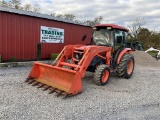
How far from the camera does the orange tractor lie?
550 centimetres

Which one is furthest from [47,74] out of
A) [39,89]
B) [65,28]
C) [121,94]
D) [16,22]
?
[65,28]

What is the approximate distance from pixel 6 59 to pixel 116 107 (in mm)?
7194

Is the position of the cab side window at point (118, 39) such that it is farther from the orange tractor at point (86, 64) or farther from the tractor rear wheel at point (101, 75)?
the tractor rear wheel at point (101, 75)

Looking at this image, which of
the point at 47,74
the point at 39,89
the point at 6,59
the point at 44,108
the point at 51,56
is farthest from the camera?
the point at 51,56

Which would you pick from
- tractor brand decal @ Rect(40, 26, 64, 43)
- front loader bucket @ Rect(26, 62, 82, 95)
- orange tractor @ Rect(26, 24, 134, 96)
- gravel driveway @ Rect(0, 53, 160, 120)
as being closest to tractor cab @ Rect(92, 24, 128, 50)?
orange tractor @ Rect(26, 24, 134, 96)

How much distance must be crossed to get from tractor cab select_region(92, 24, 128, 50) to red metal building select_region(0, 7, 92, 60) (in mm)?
4751

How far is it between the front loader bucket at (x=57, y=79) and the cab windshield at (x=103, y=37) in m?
2.47

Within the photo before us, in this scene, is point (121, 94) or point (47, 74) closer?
point (121, 94)

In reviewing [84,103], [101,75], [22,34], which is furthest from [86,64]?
[22,34]

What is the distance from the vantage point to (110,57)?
706cm

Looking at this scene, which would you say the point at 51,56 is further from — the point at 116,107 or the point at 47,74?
the point at 116,107

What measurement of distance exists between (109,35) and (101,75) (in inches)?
74.0

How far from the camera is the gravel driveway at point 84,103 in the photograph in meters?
4.06

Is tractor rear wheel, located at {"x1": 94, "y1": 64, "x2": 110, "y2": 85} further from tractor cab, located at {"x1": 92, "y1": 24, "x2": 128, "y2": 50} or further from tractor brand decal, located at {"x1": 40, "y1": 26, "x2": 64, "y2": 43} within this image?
tractor brand decal, located at {"x1": 40, "y1": 26, "x2": 64, "y2": 43}
